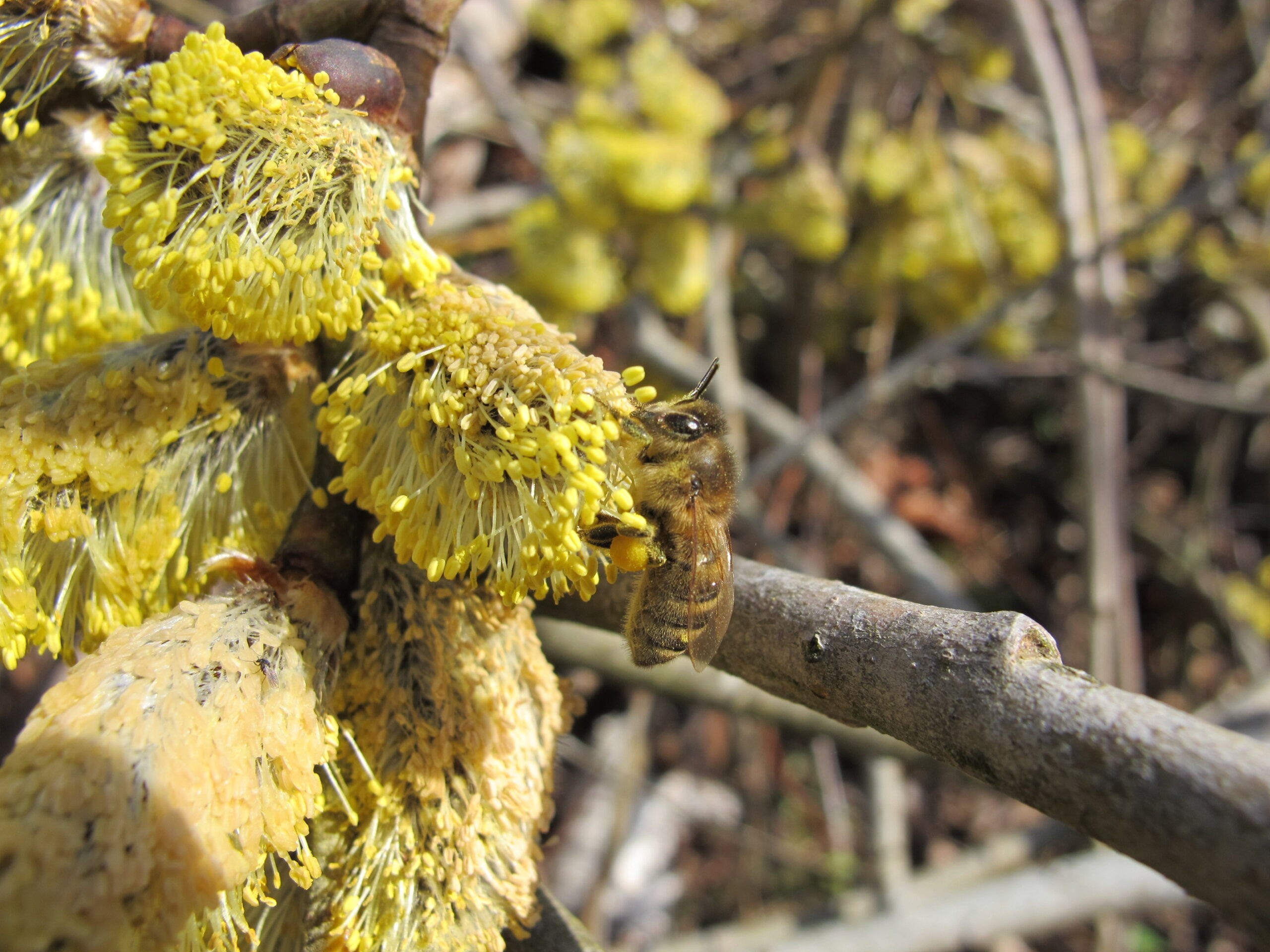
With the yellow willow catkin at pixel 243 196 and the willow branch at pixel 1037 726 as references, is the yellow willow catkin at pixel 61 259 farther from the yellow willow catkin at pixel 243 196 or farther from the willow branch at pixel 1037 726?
the willow branch at pixel 1037 726

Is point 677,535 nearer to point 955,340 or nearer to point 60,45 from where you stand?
point 60,45

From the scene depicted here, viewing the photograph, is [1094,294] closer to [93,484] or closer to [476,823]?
[476,823]

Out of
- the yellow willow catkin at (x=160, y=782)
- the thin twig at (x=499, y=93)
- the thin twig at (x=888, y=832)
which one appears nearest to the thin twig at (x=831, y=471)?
the thin twig at (x=888, y=832)

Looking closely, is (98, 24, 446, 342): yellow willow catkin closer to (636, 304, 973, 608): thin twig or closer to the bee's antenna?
the bee's antenna

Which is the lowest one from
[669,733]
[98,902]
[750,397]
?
[669,733]

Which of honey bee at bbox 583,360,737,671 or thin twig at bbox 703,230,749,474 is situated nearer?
honey bee at bbox 583,360,737,671

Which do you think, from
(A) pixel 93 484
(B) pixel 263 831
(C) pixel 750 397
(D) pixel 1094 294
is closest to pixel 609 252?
(C) pixel 750 397

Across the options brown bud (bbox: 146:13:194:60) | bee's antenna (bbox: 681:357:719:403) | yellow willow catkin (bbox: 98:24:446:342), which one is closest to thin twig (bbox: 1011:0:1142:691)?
bee's antenna (bbox: 681:357:719:403)
